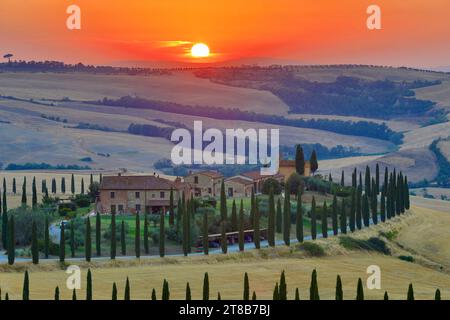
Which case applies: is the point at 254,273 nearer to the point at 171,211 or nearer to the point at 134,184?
the point at 171,211

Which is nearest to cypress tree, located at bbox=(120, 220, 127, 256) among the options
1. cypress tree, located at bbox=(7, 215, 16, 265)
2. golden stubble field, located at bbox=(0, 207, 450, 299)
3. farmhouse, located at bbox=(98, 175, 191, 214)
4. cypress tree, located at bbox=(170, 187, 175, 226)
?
golden stubble field, located at bbox=(0, 207, 450, 299)

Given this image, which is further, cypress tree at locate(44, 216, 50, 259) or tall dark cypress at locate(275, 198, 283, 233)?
tall dark cypress at locate(275, 198, 283, 233)

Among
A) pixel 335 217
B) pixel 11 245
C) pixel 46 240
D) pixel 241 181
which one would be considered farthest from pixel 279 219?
pixel 241 181

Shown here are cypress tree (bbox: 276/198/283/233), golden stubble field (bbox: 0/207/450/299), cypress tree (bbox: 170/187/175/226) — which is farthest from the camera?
cypress tree (bbox: 170/187/175/226)

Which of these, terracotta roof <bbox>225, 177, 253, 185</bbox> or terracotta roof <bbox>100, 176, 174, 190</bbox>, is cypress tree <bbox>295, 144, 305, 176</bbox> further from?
terracotta roof <bbox>100, 176, 174, 190</bbox>

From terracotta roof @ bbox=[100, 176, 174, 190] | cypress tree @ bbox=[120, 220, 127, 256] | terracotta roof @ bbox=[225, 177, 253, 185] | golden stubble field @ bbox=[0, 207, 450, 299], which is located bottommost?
golden stubble field @ bbox=[0, 207, 450, 299]

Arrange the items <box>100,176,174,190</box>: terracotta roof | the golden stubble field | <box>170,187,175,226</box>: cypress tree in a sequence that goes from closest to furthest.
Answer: the golden stubble field
<box>170,187,175,226</box>: cypress tree
<box>100,176,174,190</box>: terracotta roof
